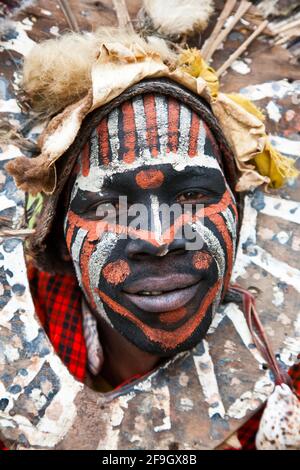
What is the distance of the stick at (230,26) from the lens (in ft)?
8.81

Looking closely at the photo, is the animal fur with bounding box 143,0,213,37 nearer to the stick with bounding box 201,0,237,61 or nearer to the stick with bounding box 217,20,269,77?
the stick with bounding box 201,0,237,61

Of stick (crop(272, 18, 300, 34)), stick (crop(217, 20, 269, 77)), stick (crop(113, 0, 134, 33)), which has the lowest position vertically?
stick (crop(217, 20, 269, 77))

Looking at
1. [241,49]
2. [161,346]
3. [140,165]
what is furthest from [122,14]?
[161,346]

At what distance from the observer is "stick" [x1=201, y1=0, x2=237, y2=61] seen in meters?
2.67

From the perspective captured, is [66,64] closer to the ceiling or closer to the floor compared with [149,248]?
closer to the ceiling

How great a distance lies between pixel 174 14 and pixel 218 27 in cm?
26

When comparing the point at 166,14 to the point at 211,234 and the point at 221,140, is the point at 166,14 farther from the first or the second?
the point at 211,234

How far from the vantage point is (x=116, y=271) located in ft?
7.04

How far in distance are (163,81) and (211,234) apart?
60 cm

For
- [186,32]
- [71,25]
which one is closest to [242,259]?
[186,32]

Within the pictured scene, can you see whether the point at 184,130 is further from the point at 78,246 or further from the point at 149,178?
the point at 78,246

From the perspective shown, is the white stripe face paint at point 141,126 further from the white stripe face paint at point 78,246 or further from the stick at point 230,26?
the stick at point 230,26

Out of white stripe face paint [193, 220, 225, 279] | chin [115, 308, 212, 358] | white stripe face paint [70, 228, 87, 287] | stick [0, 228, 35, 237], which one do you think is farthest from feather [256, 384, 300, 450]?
stick [0, 228, 35, 237]

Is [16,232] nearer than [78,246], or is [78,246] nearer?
[78,246]
